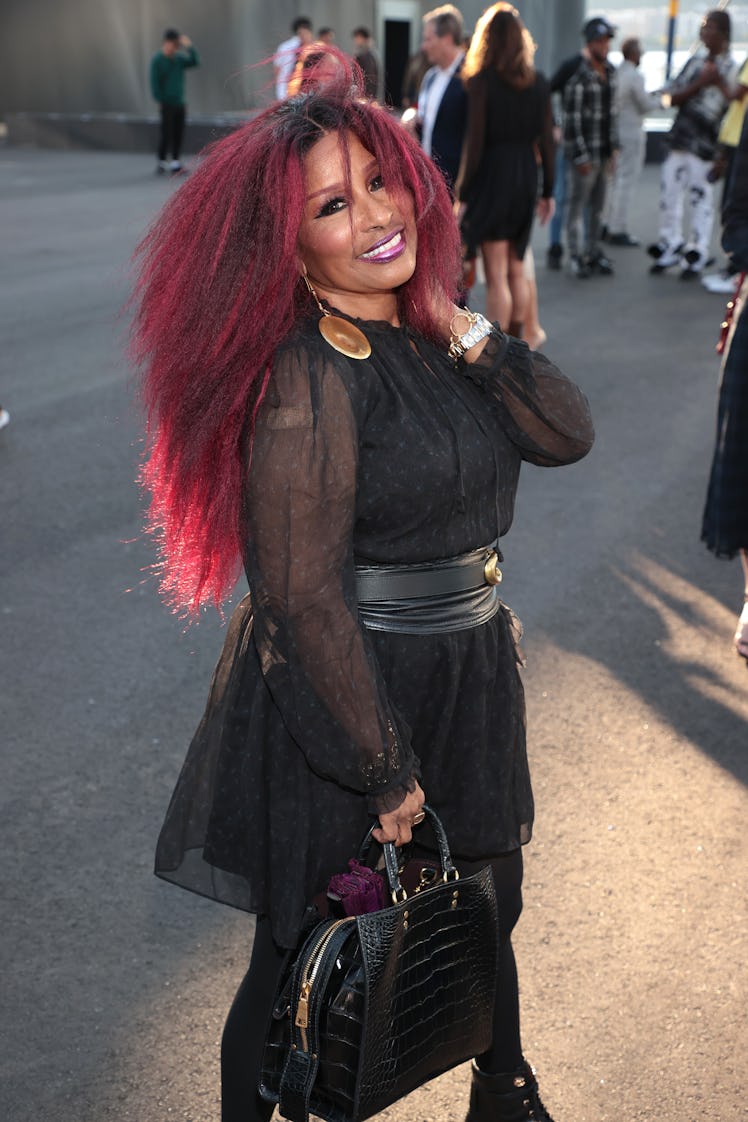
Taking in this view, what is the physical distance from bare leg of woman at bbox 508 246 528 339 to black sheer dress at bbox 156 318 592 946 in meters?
6.35

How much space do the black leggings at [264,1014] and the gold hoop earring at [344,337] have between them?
89 centimetres

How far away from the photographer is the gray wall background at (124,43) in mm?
26625

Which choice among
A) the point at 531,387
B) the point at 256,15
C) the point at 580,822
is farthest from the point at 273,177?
the point at 256,15

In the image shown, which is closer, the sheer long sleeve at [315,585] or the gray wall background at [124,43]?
the sheer long sleeve at [315,585]

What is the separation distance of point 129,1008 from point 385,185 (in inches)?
70.6

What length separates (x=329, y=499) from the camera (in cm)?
182

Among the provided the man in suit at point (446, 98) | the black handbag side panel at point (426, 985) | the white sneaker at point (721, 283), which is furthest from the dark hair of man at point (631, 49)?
the black handbag side panel at point (426, 985)

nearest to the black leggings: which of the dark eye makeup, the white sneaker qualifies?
the dark eye makeup

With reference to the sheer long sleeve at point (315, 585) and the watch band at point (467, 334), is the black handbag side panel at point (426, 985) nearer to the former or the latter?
the sheer long sleeve at point (315, 585)

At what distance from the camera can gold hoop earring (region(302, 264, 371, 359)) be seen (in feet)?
6.17

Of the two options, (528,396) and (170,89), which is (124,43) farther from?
(528,396)

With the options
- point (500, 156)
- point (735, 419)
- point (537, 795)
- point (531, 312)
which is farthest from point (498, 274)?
point (537, 795)

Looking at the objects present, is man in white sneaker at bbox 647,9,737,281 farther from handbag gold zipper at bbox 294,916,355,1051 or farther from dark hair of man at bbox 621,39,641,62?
handbag gold zipper at bbox 294,916,355,1051

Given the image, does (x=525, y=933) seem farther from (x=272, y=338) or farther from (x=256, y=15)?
(x=256, y=15)
